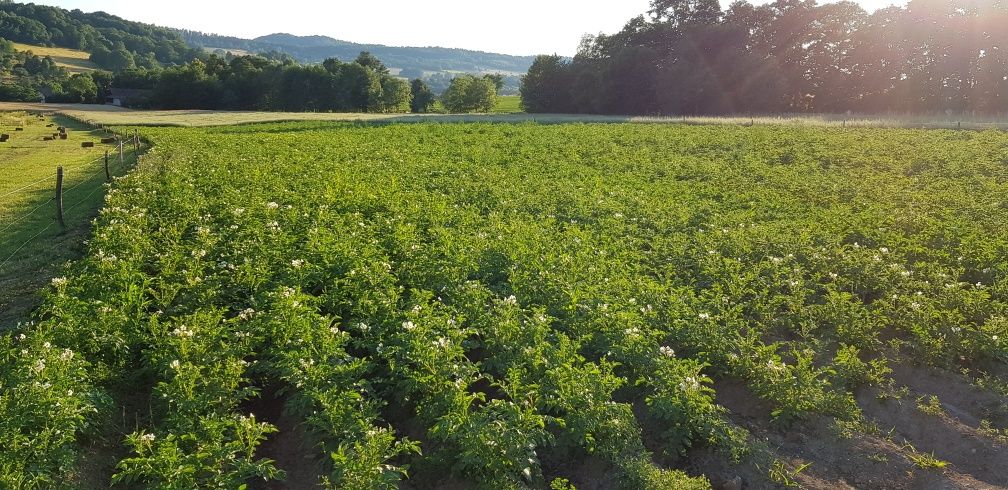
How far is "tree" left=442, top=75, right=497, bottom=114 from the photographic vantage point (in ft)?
325

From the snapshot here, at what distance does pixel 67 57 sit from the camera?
443 feet

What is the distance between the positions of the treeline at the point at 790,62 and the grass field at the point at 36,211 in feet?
175

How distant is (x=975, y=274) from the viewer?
9914 millimetres

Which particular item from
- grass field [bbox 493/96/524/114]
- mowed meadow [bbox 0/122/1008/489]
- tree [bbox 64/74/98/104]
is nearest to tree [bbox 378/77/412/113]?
grass field [bbox 493/96/524/114]

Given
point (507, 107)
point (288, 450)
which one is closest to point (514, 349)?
point (288, 450)

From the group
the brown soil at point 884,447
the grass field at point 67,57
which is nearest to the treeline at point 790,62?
the brown soil at point 884,447

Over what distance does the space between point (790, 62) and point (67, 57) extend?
153554 mm

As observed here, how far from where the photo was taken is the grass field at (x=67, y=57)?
125 metres

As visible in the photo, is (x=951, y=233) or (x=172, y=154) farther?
(x=172, y=154)

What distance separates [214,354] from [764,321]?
288 inches

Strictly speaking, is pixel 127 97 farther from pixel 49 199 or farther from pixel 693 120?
pixel 693 120

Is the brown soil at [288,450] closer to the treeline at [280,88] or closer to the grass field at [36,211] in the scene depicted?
the grass field at [36,211]

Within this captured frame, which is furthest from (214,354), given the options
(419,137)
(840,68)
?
(840,68)

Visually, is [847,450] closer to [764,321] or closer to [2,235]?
[764,321]
